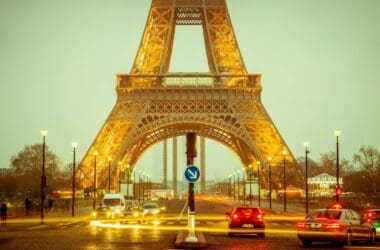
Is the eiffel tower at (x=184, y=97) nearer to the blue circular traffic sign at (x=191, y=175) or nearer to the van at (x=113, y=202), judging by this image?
the van at (x=113, y=202)

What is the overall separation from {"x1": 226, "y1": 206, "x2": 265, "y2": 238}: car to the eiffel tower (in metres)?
47.1

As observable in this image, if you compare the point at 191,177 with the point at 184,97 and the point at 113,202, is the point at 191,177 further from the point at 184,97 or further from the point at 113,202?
the point at 184,97

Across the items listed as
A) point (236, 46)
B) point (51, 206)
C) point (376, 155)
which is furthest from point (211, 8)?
point (376, 155)

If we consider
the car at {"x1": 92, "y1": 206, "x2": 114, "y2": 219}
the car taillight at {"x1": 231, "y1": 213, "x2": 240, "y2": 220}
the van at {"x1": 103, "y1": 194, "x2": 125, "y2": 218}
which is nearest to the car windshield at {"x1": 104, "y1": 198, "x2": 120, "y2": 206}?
the van at {"x1": 103, "y1": 194, "x2": 125, "y2": 218}

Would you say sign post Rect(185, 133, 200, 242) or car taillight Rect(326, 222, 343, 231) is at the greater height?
sign post Rect(185, 133, 200, 242)

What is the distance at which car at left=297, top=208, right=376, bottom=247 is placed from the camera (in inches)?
970

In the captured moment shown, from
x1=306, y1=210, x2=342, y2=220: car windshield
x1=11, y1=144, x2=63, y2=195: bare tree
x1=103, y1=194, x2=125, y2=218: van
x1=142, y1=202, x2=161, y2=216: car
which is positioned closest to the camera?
x1=306, y1=210, x2=342, y2=220: car windshield

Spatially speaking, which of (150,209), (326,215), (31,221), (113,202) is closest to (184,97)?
(150,209)

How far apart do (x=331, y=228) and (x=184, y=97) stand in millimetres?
56750

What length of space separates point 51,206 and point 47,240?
41154 millimetres

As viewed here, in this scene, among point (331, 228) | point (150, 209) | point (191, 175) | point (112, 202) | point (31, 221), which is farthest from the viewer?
point (150, 209)

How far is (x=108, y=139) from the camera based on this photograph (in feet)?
261

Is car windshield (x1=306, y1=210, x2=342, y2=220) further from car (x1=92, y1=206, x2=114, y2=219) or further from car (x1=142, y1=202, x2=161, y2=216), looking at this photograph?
car (x1=142, y1=202, x2=161, y2=216)

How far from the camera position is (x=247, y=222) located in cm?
3061
